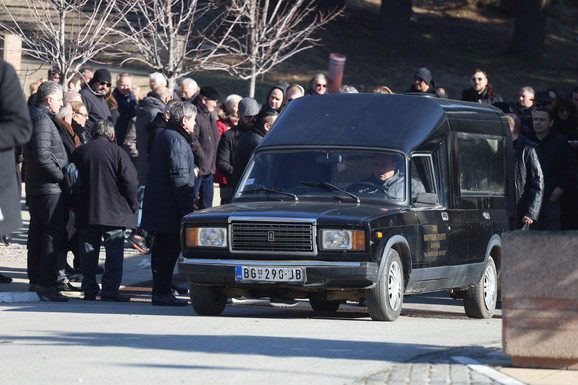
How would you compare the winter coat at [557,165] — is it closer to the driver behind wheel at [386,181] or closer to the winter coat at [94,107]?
the driver behind wheel at [386,181]

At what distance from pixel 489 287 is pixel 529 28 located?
113 ft

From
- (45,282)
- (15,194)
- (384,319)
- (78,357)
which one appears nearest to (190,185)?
(45,282)

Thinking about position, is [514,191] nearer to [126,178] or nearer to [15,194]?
[126,178]

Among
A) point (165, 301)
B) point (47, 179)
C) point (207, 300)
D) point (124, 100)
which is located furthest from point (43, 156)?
point (124, 100)

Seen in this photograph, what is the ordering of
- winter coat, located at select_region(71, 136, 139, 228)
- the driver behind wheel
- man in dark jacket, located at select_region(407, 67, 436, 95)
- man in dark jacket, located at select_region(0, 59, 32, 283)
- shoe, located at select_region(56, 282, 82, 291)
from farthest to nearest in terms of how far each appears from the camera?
man in dark jacket, located at select_region(407, 67, 436, 95)
shoe, located at select_region(56, 282, 82, 291)
winter coat, located at select_region(71, 136, 139, 228)
the driver behind wheel
man in dark jacket, located at select_region(0, 59, 32, 283)

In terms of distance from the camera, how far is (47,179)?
1249 centimetres

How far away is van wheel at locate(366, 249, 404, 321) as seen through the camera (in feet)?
34.0

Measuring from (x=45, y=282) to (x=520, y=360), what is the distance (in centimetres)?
637

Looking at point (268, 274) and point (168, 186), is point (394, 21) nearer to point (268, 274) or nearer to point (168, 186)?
point (168, 186)

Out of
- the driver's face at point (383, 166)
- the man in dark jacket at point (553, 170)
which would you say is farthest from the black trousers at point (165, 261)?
the man in dark jacket at point (553, 170)

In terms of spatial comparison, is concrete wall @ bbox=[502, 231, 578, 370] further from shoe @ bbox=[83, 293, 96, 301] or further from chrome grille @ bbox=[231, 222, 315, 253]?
shoe @ bbox=[83, 293, 96, 301]

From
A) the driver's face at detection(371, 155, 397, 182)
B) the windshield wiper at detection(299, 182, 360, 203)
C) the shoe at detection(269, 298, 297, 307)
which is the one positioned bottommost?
the shoe at detection(269, 298, 297, 307)

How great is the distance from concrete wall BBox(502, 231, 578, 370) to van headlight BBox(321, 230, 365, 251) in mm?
2613

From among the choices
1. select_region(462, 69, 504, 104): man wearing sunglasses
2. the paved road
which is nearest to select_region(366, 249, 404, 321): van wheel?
the paved road
